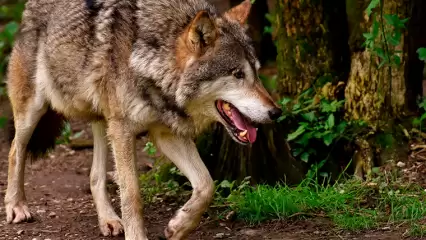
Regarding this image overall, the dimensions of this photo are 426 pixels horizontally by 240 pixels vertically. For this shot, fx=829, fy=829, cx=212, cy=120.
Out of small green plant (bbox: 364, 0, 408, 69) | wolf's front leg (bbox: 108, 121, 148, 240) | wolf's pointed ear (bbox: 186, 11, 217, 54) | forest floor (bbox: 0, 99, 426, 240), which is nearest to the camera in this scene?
wolf's pointed ear (bbox: 186, 11, 217, 54)

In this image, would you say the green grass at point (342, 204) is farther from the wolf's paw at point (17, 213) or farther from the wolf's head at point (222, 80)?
the wolf's paw at point (17, 213)

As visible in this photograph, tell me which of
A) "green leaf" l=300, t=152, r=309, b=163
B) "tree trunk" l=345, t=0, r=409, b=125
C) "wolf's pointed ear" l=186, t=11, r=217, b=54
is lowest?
"green leaf" l=300, t=152, r=309, b=163

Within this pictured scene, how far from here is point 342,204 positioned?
5488 millimetres

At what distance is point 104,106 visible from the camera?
518 centimetres

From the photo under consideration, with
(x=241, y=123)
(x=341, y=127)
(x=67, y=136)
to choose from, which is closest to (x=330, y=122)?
(x=341, y=127)

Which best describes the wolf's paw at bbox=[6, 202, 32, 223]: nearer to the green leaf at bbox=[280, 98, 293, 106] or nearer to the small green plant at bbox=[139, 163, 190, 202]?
the small green plant at bbox=[139, 163, 190, 202]

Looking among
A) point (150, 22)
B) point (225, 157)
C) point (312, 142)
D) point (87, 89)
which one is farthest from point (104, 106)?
point (312, 142)

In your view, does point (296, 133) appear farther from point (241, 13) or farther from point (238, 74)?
point (238, 74)

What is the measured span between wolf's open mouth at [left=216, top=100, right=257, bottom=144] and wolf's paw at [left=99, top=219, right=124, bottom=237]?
1.25 meters

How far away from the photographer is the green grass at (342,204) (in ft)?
17.2

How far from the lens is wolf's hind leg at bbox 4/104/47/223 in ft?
19.2

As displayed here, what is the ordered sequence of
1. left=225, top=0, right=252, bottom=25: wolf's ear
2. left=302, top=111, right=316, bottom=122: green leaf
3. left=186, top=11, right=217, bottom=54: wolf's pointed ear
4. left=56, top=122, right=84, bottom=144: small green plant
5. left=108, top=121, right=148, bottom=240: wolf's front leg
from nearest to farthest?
left=186, top=11, right=217, bottom=54: wolf's pointed ear, left=108, top=121, right=148, bottom=240: wolf's front leg, left=225, top=0, right=252, bottom=25: wolf's ear, left=302, top=111, right=316, bottom=122: green leaf, left=56, top=122, right=84, bottom=144: small green plant

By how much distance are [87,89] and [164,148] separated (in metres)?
0.62

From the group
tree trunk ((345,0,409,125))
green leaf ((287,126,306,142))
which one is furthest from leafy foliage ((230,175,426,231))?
tree trunk ((345,0,409,125))
